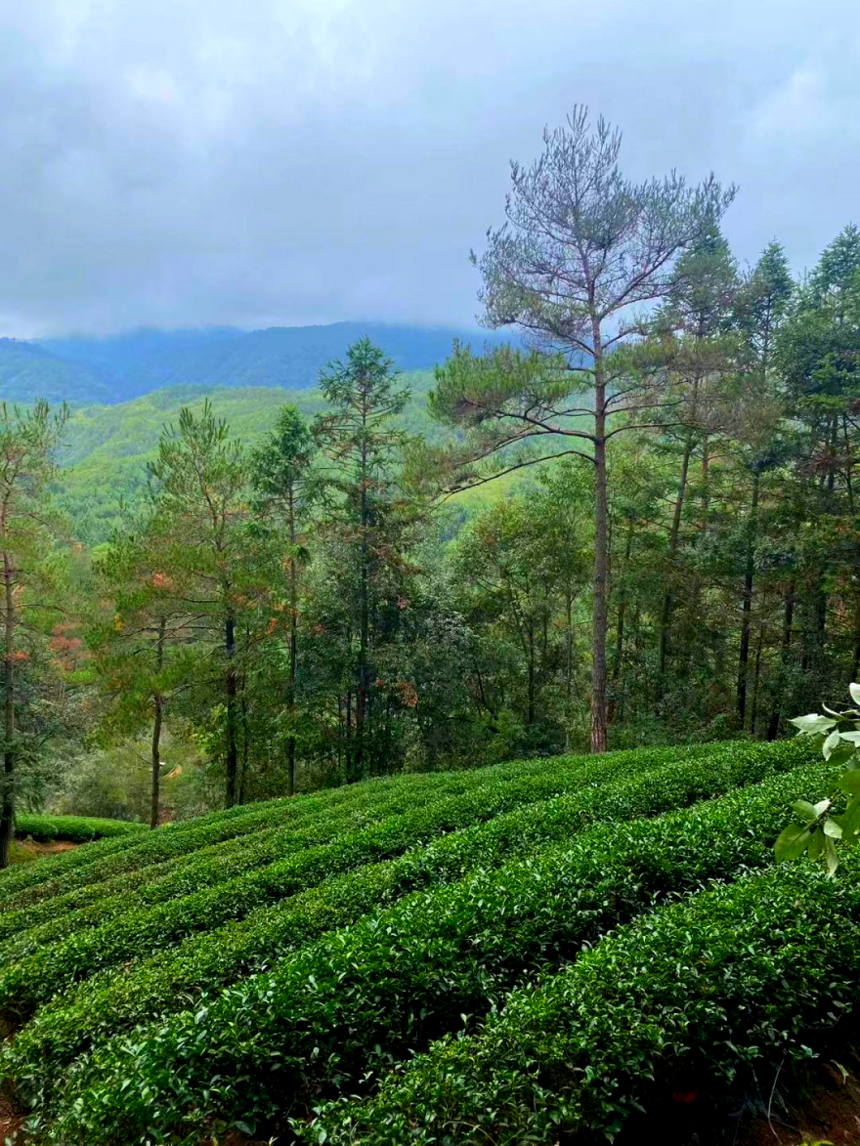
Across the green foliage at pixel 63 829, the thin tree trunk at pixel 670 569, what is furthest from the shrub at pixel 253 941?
the green foliage at pixel 63 829

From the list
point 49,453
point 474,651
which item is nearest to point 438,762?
point 474,651

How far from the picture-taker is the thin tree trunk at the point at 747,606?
1583 cm

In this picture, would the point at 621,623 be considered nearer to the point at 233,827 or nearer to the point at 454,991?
the point at 233,827

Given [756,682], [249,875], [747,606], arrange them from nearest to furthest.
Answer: [249,875] → [747,606] → [756,682]

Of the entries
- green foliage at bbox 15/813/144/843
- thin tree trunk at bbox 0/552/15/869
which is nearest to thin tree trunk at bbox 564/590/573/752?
green foliage at bbox 15/813/144/843

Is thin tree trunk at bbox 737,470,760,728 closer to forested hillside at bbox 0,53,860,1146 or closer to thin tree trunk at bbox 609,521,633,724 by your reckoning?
forested hillside at bbox 0,53,860,1146

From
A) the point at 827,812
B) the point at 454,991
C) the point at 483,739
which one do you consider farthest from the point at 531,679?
the point at 827,812

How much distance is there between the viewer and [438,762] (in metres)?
21.7

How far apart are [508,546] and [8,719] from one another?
16.7 m

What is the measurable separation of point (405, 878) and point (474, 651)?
16492mm

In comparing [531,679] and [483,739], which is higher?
[531,679]

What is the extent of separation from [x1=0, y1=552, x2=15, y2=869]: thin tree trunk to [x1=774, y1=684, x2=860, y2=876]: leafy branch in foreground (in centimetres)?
1910

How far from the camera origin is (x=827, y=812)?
140 centimetres

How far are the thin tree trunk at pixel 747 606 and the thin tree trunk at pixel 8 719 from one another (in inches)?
763
